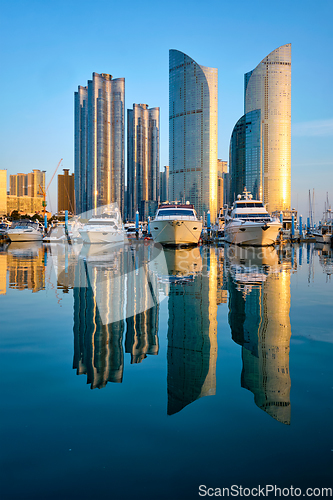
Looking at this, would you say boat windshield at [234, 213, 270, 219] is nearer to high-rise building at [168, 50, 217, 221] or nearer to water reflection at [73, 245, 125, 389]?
water reflection at [73, 245, 125, 389]

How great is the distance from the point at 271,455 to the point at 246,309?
649 centimetres

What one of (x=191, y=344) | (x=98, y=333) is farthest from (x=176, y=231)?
(x=191, y=344)

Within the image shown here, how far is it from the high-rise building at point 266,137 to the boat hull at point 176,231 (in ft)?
385

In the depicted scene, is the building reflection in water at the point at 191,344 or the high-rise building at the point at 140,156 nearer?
the building reflection in water at the point at 191,344

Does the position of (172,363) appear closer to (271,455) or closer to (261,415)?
(261,415)

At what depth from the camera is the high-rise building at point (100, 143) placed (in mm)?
154250

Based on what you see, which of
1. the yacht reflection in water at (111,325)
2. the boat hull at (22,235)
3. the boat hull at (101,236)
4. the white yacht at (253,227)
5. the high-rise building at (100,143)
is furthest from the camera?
the high-rise building at (100,143)

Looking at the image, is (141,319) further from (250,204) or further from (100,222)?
(250,204)

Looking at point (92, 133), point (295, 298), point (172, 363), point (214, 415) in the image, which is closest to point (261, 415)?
point (214, 415)

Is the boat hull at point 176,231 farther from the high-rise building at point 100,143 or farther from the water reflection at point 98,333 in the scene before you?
the high-rise building at point 100,143

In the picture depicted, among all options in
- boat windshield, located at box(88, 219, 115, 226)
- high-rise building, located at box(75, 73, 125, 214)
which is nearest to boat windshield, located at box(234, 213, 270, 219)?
boat windshield, located at box(88, 219, 115, 226)

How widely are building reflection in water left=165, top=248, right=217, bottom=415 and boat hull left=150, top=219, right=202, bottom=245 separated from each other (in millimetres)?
25446

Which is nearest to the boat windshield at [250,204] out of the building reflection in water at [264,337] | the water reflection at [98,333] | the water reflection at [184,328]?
the water reflection at [184,328]

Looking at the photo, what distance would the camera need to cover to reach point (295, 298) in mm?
11766
